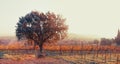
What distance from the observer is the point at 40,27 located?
9425cm

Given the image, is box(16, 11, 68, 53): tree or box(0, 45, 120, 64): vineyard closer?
box(0, 45, 120, 64): vineyard

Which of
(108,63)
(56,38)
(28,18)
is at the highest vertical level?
(28,18)

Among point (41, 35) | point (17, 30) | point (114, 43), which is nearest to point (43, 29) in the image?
point (41, 35)

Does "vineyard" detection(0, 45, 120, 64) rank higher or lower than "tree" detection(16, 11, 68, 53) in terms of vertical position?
lower

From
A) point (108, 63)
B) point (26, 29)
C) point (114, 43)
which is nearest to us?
point (108, 63)

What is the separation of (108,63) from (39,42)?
3554 centimetres

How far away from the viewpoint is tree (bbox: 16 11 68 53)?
3679 inches

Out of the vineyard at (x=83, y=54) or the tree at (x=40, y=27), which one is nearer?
the vineyard at (x=83, y=54)

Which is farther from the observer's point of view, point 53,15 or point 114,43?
point 114,43

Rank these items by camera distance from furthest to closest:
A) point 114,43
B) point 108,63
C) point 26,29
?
point 114,43 < point 26,29 < point 108,63

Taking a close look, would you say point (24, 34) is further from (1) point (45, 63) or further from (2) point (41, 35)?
(1) point (45, 63)

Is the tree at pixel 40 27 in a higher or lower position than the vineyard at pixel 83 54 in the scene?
higher

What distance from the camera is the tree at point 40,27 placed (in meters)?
93.4

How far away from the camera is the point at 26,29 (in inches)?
3669
